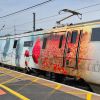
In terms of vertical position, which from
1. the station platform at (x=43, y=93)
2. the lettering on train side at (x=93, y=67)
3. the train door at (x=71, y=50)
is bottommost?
the station platform at (x=43, y=93)

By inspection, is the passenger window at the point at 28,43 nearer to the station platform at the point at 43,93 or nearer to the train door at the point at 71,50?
the train door at the point at 71,50

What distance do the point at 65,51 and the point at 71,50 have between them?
0.71 m

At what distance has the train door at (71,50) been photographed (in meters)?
15.7

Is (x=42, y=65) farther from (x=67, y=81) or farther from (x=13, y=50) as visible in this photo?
(x=13, y=50)

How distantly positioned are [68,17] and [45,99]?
13.1m

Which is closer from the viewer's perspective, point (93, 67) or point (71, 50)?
point (93, 67)

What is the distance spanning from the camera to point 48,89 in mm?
14102

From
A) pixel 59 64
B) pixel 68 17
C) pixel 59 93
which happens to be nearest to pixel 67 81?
pixel 59 64

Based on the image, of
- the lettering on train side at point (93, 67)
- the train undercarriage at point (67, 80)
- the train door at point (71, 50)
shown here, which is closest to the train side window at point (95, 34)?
the train door at point (71, 50)

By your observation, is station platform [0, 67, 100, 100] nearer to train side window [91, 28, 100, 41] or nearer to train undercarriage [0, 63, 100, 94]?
train undercarriage [0, 63, 100, 94]

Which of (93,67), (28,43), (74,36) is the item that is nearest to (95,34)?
(93,67)

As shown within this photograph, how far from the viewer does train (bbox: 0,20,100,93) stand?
47.5 ft

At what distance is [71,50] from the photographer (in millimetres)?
16125

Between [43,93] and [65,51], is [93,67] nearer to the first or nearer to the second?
[43,93]
